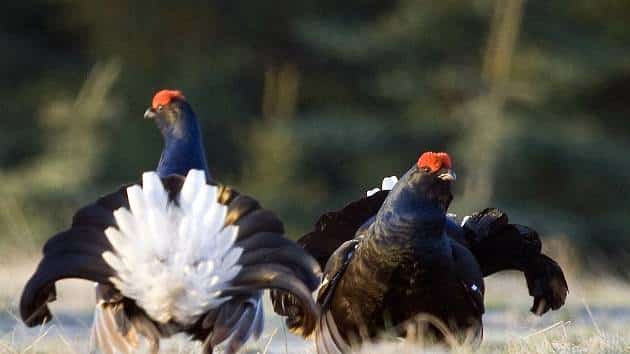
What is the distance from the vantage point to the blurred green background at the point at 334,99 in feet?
43.2

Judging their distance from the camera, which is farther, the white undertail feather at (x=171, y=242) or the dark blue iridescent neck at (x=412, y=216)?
the dark blue iridescent neck at (x=412, y=216)

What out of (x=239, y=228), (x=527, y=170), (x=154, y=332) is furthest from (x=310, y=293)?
(x=527, y=170)

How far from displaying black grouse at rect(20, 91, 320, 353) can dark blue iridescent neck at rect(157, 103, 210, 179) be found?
1.90 ft

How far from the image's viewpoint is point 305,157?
555 inches

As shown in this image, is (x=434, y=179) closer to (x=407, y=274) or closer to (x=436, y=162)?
(x=436, y=162)

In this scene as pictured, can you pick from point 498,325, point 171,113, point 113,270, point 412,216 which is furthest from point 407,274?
point 498,325

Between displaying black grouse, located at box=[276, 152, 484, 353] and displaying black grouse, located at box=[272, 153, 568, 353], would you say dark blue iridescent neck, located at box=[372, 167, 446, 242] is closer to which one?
displaying black grouse, located at box=[276, 152, 484, 353]

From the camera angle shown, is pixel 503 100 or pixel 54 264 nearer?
pixel 54 264

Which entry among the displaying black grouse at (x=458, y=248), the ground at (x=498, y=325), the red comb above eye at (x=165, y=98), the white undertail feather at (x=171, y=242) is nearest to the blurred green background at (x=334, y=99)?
the ground at (x=498, y=325)

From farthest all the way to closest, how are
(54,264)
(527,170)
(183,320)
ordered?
(527,170) < (183,320) < (54,264)

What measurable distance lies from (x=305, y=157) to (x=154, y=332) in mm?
10402

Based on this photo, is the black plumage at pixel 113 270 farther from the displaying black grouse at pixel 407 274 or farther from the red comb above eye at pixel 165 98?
the red comb above eye at pixel 165 98

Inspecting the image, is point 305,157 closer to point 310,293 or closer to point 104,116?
point 104,116

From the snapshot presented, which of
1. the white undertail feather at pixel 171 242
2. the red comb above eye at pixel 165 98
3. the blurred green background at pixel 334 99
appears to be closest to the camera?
the white undertail feather at pixel 171 242
